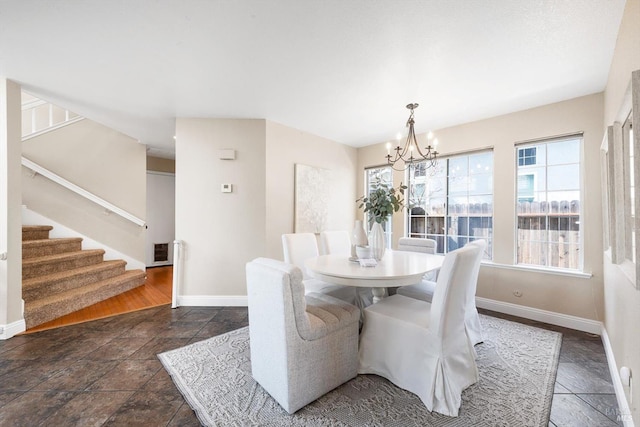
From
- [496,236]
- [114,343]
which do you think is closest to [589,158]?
[496,236]

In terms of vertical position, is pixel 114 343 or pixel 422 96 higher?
pixel 422 96

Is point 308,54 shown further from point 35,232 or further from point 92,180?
point 35,232

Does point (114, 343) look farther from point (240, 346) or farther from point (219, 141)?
point (219, 141)

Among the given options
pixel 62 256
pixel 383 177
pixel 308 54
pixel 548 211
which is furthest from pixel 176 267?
pixel 548 211

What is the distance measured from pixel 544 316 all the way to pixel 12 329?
5496 mm

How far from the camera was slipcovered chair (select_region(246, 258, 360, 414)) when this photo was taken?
1.51 meters

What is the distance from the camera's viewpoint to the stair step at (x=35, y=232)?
11.6ft

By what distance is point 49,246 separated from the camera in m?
3.59

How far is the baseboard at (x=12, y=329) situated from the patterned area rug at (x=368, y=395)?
1.66m

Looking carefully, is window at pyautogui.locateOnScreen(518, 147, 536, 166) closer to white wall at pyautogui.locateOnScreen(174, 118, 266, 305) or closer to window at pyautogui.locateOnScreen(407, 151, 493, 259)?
window at pyautogui.locateOnScreen(407, 151, 493, 259)

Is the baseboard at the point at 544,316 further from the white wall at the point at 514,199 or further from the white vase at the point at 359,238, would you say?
the white vase at the point at 359,238

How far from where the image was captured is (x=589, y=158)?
2664 mm

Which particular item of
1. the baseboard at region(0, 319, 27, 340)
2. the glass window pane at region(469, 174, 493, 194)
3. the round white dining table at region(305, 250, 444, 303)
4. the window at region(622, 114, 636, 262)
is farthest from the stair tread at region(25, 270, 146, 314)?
the glass window pane at region(469, 174, 493, 194)

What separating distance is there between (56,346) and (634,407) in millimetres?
4141
